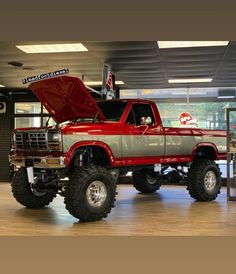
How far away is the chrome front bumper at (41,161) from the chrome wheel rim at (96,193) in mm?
636

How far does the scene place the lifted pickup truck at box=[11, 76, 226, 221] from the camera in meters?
7.30

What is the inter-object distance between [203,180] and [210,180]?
374 mm

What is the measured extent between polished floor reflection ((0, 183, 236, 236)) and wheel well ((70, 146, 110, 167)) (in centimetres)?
103

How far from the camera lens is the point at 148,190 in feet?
37.9

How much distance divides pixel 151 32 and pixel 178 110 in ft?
33.4

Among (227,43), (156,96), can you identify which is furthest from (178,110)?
(227,43)

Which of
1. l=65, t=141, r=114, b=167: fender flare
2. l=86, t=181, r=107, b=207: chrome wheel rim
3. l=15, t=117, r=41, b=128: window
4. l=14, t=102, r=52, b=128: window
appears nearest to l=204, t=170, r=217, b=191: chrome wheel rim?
l=65, t=141, r=114, b=167: fender flare

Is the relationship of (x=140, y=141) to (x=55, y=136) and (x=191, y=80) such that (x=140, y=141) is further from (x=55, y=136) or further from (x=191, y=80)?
(x=191, y=80)

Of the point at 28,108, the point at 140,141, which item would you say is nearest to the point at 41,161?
the point at 140,141

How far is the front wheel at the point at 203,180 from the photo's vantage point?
31.8 ft

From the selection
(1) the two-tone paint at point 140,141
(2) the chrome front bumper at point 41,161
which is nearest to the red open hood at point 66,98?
(1) the two-tone paint at point 140,141

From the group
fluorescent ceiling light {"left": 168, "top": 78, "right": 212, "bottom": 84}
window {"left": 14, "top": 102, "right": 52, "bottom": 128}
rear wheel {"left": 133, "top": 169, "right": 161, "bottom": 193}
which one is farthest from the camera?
window {"left": 14, "top": 102, "right": 52, "bottom": 128}

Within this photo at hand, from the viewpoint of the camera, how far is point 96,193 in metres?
7.45

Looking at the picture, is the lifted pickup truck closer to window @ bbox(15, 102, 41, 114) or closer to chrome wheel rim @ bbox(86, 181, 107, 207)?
chrome wheel rim @ bbox(86, 181, 107, 207)
